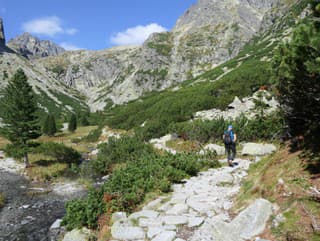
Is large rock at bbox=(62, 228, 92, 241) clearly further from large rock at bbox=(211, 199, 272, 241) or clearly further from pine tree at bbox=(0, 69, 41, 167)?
pine tree at bbox=(0, 69, 41, 167)

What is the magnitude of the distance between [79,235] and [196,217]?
4.09 m

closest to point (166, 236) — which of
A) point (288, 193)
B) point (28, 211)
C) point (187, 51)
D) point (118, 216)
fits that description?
point (118, 216)

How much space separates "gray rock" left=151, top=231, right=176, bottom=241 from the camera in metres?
7.09

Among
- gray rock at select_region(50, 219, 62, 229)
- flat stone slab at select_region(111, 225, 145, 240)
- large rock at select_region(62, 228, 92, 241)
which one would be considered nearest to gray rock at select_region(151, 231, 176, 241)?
flat stone slab at select_region(111, 225, 145, 240)

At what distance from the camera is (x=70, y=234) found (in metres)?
9.74

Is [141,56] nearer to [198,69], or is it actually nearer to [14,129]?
[198,69]

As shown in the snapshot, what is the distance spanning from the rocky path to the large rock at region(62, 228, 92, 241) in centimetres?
103

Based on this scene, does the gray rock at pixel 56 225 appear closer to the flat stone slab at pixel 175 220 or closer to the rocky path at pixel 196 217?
the rocky path at pixel 196 217

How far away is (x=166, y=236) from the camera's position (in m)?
7.18

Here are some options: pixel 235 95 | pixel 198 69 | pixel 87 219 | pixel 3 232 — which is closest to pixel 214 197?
pixel 87 219

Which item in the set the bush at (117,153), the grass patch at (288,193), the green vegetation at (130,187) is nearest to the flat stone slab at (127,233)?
the green vegetation at (130,187)

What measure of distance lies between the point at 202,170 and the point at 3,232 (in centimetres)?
926

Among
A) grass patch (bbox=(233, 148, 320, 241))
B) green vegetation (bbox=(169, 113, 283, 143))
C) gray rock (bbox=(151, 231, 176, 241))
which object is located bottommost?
gray rock (bbox=(151, 231, 176, 241))

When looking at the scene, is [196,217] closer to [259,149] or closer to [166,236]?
[166,236]
